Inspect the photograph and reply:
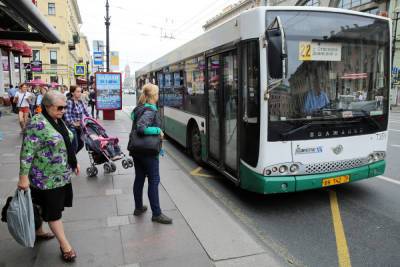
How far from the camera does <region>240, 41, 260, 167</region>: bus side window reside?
4746 mm

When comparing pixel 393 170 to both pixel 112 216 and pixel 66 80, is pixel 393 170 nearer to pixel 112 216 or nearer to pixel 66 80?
pixel 112 216

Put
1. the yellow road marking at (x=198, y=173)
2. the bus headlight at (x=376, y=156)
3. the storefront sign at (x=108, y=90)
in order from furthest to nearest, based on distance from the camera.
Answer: the storefront sign at (x=108, y=90)
the yellow road marking at (x=198, y=173)
the bus headlight at (x=376, y=156)

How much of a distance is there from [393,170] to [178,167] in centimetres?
447

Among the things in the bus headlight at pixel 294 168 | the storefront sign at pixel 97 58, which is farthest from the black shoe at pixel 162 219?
the storefront sign at pixel 97 58

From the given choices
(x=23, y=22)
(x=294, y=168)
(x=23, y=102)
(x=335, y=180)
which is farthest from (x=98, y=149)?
(x=23, y=102)

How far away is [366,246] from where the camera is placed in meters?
4.06

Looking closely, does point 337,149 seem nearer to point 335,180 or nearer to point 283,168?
point 335,180

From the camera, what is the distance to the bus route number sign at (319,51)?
15.7 ft

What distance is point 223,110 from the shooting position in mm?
6027

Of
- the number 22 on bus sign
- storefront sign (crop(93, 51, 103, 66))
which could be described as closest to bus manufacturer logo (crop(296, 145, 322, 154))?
the number 22 on bus sign

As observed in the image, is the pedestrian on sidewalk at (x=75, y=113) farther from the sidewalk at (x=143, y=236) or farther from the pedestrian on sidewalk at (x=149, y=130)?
the pedestrian on sidewalk at (x=149, y=130)

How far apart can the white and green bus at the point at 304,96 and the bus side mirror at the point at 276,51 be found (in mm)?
12

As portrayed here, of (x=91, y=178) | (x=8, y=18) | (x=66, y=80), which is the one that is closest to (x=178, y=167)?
(x=91, y=178)

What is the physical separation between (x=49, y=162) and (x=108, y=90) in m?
14.7
